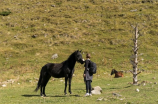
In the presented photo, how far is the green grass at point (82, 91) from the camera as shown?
39.1 ft

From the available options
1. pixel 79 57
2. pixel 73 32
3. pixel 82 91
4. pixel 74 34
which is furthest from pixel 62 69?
pixel 73 32

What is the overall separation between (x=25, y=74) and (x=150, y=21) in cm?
4030

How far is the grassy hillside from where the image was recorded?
35312 mm

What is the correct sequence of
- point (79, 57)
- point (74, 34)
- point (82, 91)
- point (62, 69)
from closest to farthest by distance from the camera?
point (79, 57) < point (62, 69) < point (82, 91) < point (74, 34)

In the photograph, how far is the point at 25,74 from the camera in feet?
93.2

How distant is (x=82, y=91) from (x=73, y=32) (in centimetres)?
3385

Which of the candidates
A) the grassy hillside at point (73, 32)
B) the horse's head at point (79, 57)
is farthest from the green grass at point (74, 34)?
the horse's head at point (79, 57)

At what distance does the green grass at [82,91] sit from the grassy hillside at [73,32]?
4.40 m

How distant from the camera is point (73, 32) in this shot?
1945 inches

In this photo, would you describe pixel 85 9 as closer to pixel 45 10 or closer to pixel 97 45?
pixel 45 10

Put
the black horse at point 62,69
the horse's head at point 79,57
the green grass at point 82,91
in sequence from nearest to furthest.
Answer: the green grass at point 82,91 → the horse's head at point 79,57 → the black horse at point 62,69

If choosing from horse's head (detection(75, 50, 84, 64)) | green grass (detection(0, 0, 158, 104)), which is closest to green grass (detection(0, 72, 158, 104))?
green grass (detection(0, 0, 158, 104))

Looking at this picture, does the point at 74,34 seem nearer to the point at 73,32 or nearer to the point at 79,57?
the point at 73,32

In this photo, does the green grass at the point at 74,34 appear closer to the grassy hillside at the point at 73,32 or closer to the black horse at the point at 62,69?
the grassy hillside at the point at 73,32
